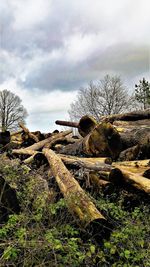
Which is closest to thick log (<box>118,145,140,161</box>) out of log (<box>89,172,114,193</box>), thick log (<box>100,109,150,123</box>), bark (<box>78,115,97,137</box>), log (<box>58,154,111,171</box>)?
log (<box>58,154,111,171</box>)

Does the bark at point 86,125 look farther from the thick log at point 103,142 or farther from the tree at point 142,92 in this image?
the tree at point 142,92

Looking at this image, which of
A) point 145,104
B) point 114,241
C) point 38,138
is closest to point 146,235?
point 114,241

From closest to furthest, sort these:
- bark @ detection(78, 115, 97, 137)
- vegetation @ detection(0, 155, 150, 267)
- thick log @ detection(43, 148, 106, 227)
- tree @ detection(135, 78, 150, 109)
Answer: vegetation @ detection(0, 155, 150, 267)
thick log @ detection(43, 148, 106, 227)
bark @ detection(78, 115, 97, 137)
tree @ detection(135, 78, 150, 109)

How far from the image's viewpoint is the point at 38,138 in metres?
11.5

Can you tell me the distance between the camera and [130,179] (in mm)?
5008

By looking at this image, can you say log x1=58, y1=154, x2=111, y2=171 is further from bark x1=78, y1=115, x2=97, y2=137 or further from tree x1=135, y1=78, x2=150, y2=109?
tree x1=135, y1=78, x2=150, y2=109

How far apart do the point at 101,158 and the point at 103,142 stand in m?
0.64

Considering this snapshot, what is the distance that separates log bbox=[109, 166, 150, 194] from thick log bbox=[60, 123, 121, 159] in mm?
1806

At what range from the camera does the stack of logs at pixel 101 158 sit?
14.4 feet

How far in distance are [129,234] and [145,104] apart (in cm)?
3586

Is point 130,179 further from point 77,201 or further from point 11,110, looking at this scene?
point 11,110

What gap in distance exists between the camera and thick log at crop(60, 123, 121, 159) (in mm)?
6973

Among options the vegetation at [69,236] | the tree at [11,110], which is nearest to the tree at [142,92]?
the tree at [11,110]

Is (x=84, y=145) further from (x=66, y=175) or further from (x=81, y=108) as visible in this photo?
(x=81, y=108)
